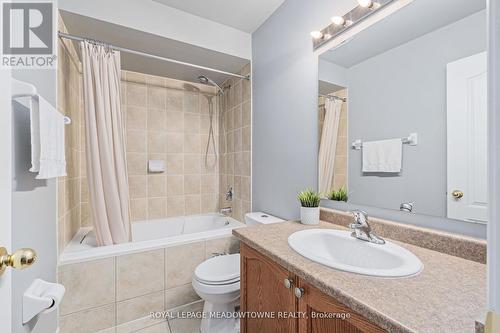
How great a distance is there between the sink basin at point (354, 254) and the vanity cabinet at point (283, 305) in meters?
0.12

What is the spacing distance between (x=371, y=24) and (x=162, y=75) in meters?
2.24

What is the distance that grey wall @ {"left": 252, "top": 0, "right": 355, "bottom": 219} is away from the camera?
5.13ft

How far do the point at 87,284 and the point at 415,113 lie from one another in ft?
7.06

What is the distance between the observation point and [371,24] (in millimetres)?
1192

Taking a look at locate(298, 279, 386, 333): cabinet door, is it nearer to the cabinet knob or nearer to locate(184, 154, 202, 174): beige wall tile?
the cabinet knob

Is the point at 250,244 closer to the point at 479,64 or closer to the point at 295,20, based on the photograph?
the point at 479,64

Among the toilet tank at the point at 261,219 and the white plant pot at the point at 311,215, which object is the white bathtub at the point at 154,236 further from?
the white plant pot at the point at 311,215

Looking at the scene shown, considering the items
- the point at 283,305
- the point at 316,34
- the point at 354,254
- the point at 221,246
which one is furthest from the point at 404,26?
the point at 221,246

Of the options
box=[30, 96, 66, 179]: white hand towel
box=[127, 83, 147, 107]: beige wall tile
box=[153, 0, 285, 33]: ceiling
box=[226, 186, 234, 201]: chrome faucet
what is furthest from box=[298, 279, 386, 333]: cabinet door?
box=[127, 83, 147, 107]: beige wall tile

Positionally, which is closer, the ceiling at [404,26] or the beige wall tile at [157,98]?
the ceiling at [404,26]

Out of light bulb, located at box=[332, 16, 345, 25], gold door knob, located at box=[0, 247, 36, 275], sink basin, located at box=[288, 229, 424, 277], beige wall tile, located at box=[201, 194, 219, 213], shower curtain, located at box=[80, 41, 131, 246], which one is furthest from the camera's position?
beige wall tile, located at box=[201, 194, 219, 213]

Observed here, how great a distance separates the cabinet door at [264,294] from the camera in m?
0.88

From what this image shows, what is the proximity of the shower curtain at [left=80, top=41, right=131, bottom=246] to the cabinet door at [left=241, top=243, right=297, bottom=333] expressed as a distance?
1.16 m

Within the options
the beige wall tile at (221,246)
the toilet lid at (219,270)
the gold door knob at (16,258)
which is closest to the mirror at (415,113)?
the toilet lid at (219,270)
